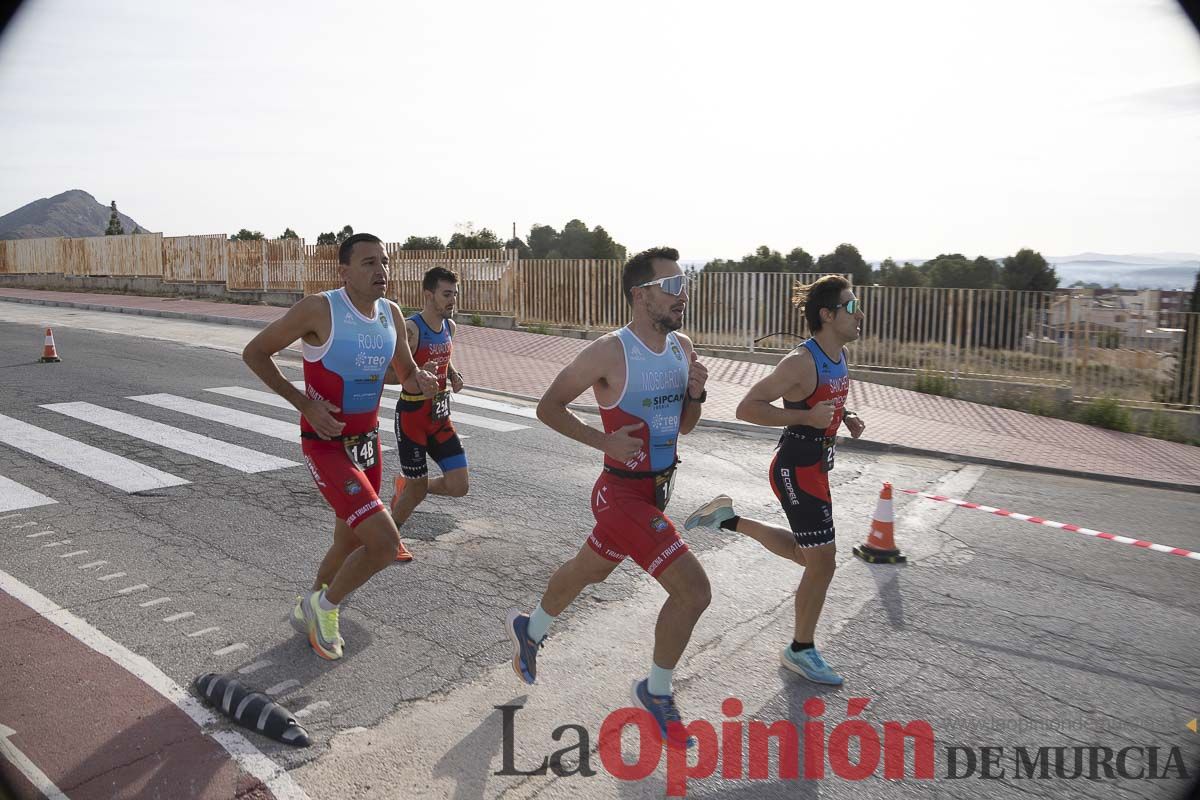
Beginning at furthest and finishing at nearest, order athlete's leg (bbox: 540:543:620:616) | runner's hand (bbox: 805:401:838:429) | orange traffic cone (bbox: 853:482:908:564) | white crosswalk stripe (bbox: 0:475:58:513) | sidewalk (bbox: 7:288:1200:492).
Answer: sidewalk (bbox: 7:288:1200:492) → white crosswalk stripe (bbox: 0:475:58:513) → orange traffic cone (bbox: 853:482:908:564) → runner's hand (bbox: 805:401:838:429) → athlete's leg (bbox: 540:543:620:616)

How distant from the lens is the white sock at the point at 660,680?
3625 mm

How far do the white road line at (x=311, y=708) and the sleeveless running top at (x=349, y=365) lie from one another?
1352mm

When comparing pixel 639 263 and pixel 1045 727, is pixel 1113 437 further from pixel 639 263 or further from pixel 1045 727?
pixel 639 263

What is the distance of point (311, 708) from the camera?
377cm

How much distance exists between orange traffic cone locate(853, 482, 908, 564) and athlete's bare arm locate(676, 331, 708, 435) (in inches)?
105

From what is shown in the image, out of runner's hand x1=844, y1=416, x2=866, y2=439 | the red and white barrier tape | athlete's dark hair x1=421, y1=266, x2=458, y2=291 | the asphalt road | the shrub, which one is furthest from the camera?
the shrub

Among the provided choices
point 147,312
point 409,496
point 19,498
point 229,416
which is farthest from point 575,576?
point 147,312

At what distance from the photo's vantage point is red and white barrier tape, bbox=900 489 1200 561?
676 cm

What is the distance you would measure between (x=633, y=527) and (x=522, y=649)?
2.92 feet

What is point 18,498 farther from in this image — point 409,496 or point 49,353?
point 49,353

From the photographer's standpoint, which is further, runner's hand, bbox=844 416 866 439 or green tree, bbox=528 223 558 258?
green tree, bbox=528 223 558 258

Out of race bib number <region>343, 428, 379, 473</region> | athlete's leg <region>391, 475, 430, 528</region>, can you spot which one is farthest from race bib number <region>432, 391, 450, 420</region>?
race bib number <region>343, 428, 379, 473</region>

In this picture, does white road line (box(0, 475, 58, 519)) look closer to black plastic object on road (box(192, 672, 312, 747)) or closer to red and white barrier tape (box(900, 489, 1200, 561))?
black plastic object on road (box(192, 672, 312, 747))

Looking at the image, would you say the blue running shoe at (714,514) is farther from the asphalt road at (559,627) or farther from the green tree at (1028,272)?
the green tree at (1028,272)
